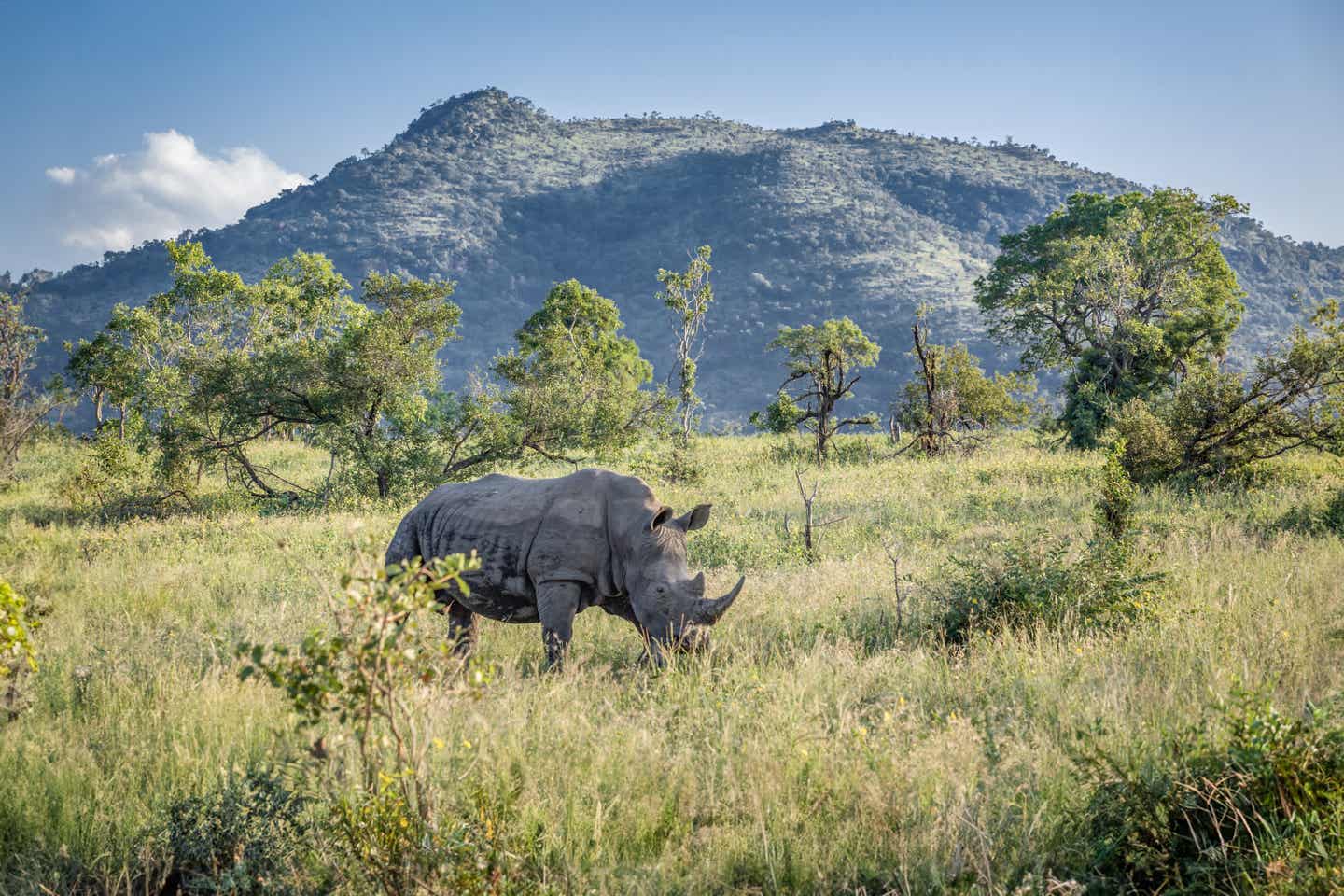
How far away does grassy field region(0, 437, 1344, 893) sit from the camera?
11.9 feet

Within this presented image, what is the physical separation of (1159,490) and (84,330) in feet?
469

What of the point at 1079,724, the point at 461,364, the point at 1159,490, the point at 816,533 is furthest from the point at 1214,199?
the point at 461,364

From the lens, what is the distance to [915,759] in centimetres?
415

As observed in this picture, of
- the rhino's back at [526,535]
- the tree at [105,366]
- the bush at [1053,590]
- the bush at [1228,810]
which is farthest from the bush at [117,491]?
the bush at [1228,810]

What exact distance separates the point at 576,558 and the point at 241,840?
10.7ft

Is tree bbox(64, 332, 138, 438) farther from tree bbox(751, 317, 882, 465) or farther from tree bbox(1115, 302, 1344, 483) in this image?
tree bbox(1115, 302, 1344, 483)

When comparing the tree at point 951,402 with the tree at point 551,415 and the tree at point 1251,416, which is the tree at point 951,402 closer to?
the tree at point 1251,416

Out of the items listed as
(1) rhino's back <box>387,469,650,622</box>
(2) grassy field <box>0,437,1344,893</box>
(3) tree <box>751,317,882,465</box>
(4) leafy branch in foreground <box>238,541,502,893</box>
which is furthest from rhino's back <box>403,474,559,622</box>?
(3) tree <box>751,317,882,465</box>

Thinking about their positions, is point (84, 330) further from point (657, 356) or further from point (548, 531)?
point (548, 531)

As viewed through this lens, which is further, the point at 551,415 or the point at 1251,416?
the point at 551,415

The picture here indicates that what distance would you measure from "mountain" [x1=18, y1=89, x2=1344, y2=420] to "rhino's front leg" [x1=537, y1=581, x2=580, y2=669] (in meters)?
114

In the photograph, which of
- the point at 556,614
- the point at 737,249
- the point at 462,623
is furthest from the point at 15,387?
the point at 737,249

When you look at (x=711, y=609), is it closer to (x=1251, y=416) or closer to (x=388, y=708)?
(x=388, y=708)

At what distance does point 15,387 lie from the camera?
27.2 meters
